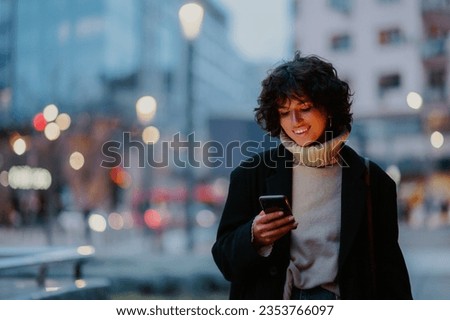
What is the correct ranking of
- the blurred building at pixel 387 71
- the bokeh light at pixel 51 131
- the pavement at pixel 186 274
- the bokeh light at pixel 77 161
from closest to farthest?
the pavement at pixel 186 274, the blurred building at pixel 387 71, the bokeh light at pixel 51 131, the bokeh light at pixel 77 161

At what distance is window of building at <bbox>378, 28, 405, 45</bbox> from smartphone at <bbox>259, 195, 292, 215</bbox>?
701 inches

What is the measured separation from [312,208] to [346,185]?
0.40ft

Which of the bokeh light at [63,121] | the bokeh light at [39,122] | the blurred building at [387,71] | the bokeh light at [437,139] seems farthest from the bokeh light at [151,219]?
the bokeh light at [437,139]

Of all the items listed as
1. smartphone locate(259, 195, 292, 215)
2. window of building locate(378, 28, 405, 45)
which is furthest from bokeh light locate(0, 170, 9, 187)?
smartphone locate(259, 195, 292, 215)

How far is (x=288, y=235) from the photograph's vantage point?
6.48 feet

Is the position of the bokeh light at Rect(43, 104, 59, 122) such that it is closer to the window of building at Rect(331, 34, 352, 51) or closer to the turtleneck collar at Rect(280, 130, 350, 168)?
the window of building at Rect(331, 34, 352, 51)

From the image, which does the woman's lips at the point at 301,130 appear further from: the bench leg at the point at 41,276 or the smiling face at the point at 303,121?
the bench leg at the point at 41,276

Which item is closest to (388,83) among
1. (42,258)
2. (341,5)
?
(341,5)

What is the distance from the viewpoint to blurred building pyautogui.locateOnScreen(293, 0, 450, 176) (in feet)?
60.4

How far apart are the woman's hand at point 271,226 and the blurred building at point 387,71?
16.8 m

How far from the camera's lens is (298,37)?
790 inches

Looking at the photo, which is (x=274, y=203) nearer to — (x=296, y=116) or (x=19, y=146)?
(x=296, y=116)

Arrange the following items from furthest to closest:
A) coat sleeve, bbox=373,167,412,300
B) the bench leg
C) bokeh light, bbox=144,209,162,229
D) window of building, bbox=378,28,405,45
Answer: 1. window of building, bbox=378,28,405,45
2. bokeh light, bbox=144,209,162,229
3. the bench leg
4. coat sleeve, bbox=373,167,412,300

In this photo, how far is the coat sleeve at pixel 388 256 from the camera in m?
2.05
